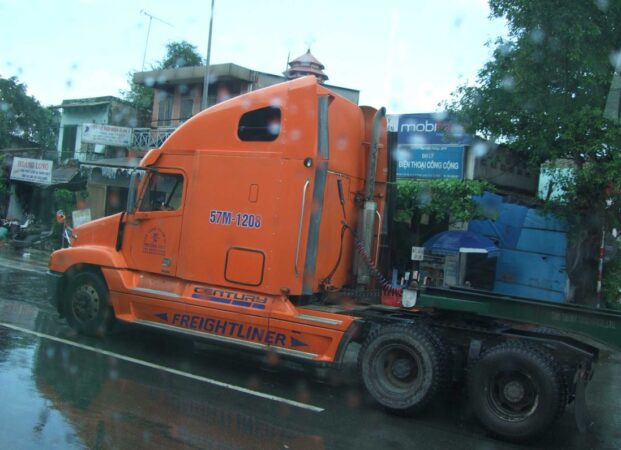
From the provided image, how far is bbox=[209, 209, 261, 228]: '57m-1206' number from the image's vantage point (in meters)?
6.71

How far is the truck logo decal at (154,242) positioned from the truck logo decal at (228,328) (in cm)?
81

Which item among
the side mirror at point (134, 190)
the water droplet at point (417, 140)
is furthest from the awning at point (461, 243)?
the side mirror at point (134, 190)

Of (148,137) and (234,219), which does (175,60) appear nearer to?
(148,137)

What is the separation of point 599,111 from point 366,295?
5.42 meters

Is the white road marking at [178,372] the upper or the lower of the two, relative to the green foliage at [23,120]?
lower

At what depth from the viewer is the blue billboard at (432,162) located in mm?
14281

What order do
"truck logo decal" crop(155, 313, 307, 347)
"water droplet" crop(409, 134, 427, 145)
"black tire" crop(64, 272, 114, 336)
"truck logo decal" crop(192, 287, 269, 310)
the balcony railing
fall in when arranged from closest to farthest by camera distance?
1. "truck logo decal" crop(155, 313, 307, 347)
2. "truck logo decal" crop(192, 287, 269, 310)
3. "black tire" crop(64, 272, 114, 336)
4. "water droplet" crop(409, 134, 427, 145)
5. the balcony railing

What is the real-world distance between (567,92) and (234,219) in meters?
6.99

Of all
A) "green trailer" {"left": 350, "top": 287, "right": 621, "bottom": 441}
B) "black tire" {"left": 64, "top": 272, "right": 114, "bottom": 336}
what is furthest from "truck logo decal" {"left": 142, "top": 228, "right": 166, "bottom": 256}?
"green trailer" {"left": 350, "top": 287, "right": 621, "bottom": 441}

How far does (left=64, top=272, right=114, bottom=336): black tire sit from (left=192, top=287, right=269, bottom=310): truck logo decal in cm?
162

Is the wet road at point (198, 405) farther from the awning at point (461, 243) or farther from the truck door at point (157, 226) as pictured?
the awning at point (461, 243)

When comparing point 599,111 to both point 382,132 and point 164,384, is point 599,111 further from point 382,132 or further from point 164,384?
point 164,384

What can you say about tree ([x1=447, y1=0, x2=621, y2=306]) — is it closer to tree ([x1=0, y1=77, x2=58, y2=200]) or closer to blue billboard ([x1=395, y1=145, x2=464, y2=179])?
blue billboard ([x1=395, y1=145, x2=464, y2=179])

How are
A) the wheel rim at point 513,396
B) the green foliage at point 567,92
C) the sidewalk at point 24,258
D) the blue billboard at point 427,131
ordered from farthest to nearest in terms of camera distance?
the sidewalk at point 24,258, the blue billboard at point 427,131, the green foliage at point 567,92, the wheel rim at point 513,396
